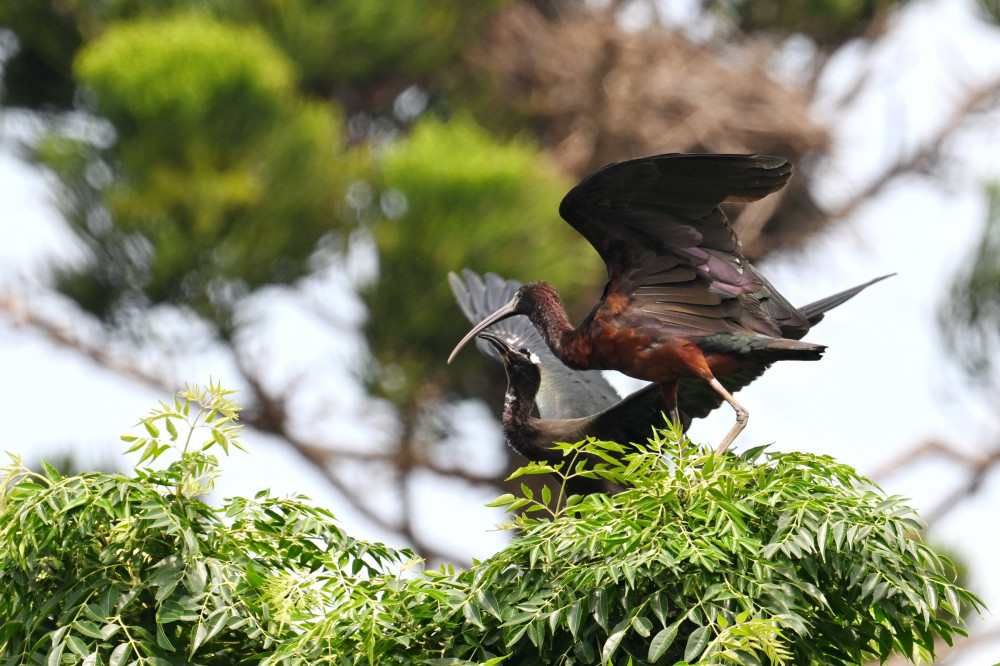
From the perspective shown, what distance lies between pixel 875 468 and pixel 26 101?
6.09 metres

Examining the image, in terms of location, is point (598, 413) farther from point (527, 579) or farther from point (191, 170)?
point (191, 170)

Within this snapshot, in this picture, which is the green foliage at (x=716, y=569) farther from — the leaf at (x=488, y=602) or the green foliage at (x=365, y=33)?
the green foliage at (x=365, y=33)

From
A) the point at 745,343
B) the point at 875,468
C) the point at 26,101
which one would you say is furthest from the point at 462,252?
the point at 745,343

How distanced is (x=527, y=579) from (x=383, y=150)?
245 inches

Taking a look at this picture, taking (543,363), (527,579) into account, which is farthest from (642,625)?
(543,363)

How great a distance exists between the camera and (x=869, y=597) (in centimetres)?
218

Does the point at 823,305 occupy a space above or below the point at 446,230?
below

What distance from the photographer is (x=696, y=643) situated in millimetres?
2047

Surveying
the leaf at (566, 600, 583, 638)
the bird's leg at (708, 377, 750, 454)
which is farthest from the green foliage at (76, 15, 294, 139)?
the leaf at (566, 600, 583, 638)

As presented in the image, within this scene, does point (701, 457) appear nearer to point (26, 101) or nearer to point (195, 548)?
point (195, 548)

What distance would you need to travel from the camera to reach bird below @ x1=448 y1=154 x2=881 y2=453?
111 inches

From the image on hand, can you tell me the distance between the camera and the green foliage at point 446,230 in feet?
24.7

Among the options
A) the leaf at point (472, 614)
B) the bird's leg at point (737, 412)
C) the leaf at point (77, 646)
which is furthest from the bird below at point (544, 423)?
the leaf at point (77, 646)

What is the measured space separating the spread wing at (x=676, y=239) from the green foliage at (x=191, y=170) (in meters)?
4.78
